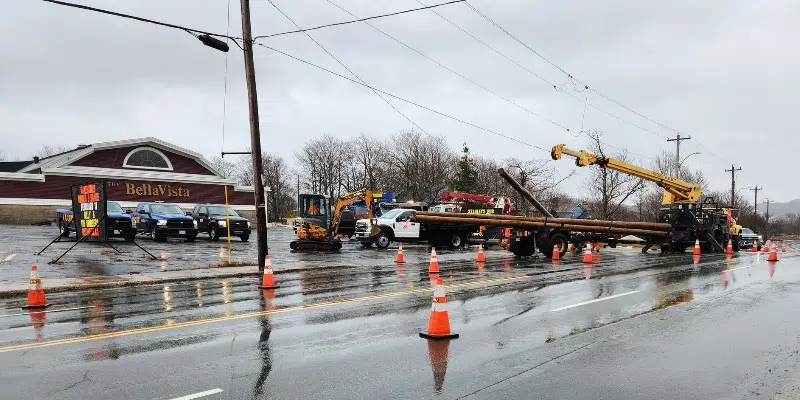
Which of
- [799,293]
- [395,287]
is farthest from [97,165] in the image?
[799,293]

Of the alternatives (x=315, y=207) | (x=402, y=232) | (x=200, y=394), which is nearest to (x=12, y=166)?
(x=315, y=207)

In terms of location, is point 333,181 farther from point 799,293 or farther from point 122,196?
point 799,293

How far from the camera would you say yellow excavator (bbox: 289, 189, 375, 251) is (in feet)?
88.9

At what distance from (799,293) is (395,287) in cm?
861

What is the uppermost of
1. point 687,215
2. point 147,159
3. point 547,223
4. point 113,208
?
point 147,159

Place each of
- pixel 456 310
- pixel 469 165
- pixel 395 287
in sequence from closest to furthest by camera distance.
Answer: pixel 456 310 < pixel 395 287 < pixel 469 165

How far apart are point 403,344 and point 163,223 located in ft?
81.9

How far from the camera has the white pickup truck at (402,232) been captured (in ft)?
98.6

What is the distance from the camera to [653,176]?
93.2ft

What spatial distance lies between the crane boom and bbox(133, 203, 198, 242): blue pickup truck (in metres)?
18.5

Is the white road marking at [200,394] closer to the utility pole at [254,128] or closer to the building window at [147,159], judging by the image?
the utility pole at [254,128]

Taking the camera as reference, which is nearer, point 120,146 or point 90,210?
point 90,210

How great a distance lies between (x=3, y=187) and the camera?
4247 centimetres

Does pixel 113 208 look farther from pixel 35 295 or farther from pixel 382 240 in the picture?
pixel 35 295
